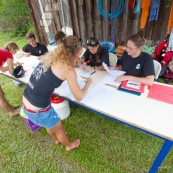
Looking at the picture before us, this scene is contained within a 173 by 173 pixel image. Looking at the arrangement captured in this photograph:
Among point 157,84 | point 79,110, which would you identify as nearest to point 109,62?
point 157,84

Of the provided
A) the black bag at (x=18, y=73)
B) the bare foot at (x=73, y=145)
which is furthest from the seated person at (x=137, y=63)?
the black bag at (x=18, y=73)

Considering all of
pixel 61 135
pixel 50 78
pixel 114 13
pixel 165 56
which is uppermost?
pixel 114 13

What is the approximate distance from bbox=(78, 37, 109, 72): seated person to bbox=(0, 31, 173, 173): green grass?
2.95 feet

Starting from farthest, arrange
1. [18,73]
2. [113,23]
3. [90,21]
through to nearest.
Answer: [90,21]
[113,23]
[18,73]

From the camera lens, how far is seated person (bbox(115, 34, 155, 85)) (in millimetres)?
1781

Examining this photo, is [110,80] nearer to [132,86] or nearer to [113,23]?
[132,86]

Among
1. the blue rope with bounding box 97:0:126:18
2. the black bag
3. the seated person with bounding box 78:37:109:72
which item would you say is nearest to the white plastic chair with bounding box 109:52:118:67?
the seated person with bounding box 78:37:109:72

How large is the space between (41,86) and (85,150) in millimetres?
1244

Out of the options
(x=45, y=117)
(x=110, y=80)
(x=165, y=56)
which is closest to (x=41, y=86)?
(x=45, y=117)

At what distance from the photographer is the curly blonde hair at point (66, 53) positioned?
1.28m

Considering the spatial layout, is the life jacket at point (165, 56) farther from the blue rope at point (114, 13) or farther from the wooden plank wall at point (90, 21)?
the blue rope at point (114, 13)

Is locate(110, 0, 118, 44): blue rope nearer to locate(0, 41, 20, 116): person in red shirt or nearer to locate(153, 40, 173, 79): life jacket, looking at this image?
locate(153, 40, 173, 79): life jacket

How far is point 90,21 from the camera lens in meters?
4.00

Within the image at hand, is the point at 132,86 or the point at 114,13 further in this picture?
the point at 114,13
